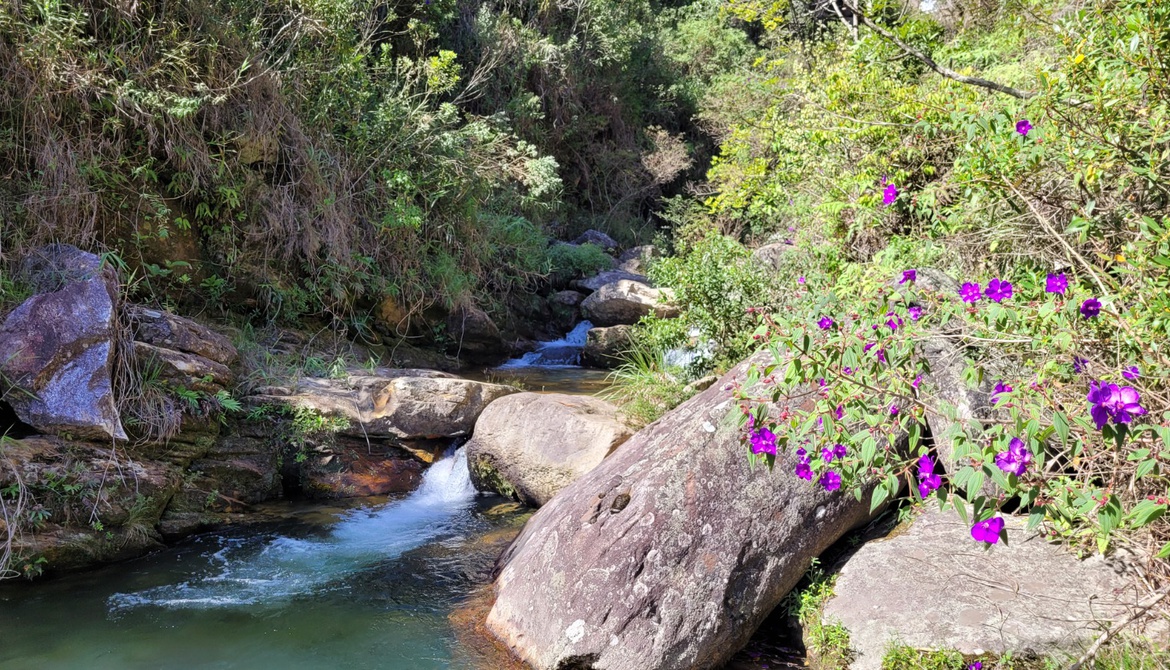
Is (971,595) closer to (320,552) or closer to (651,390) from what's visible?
(651,390)

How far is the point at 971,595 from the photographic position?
354cm

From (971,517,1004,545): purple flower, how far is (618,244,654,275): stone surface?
1172 cm

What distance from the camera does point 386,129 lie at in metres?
8.41

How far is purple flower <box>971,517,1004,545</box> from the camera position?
1998 millimetres

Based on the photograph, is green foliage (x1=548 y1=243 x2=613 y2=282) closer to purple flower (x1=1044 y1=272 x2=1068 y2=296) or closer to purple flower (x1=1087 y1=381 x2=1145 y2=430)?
purple flower (x1=1044 y1=272 x2=1068 y2=296)

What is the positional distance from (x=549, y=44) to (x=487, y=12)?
1.47 meters

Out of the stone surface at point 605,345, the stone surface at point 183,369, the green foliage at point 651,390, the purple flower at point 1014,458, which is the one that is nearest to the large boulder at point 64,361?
the stone surface at point 183,369

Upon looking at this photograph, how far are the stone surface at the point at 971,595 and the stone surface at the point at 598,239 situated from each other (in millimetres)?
12043

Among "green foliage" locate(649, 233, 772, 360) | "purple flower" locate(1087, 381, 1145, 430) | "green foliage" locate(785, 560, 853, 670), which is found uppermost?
"purple flower" locate(1087, 381, 1145, 430)

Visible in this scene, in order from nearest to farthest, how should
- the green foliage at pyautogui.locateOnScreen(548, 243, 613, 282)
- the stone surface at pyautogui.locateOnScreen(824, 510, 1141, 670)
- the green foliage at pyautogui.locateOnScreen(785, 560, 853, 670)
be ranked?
1. the stone surface at pyautogui.locateOnScreen(824, 510, 1141, 670)
2. the green foliage at pyautogui.locateOnScreen(785, 560, 853, 670)
3. the green foliage at pyautogui.locateOnScreen(548, 243, 613, 282)

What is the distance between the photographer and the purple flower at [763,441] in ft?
8.41

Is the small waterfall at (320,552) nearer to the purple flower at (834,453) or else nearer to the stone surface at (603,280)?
the purple flower at (834,453)

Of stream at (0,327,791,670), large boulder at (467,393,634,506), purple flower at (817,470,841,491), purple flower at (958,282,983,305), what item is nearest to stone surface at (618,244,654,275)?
large boulder at (467,393,634,506)

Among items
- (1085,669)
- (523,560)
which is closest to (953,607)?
(1085,669)
